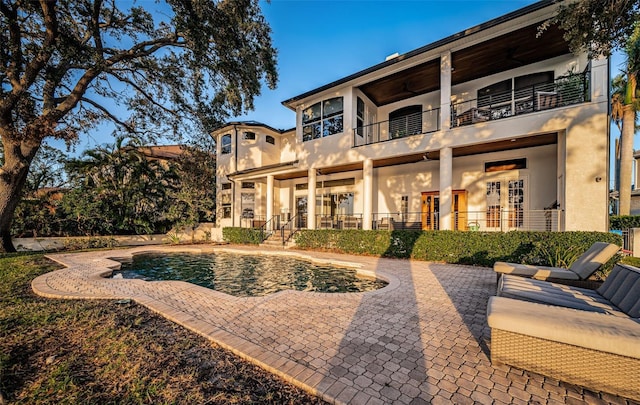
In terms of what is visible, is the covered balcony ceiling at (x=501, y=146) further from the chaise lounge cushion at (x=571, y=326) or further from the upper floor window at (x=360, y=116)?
the chaise lounge cushion at (x=571, y=326)

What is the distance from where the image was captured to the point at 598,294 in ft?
12.5

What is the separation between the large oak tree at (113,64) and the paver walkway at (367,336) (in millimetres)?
6322

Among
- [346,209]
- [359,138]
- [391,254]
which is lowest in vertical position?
[391,254]

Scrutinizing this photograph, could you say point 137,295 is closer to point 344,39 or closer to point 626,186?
point 344,39

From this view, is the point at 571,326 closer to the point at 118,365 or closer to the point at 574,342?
the point at 574,342

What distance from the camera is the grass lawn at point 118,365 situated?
2213mm

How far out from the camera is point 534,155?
10.6 m

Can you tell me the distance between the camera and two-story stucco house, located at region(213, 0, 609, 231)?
26.3 ft

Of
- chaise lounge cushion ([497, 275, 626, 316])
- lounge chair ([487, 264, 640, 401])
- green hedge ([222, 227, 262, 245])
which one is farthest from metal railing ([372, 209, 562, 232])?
lounge chair ([487, 264, 640, 401])

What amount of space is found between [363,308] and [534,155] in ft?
35.4

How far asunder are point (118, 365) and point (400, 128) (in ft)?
46.1

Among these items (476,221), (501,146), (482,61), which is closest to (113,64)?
(482,61)

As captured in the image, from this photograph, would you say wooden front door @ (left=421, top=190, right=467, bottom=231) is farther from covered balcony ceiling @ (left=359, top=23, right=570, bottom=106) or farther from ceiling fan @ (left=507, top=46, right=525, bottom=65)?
ceiling fan @ (left=507, top=46, right=525, bottom=65)

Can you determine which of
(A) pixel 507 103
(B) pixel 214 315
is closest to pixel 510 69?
(A) pixel 507 103
